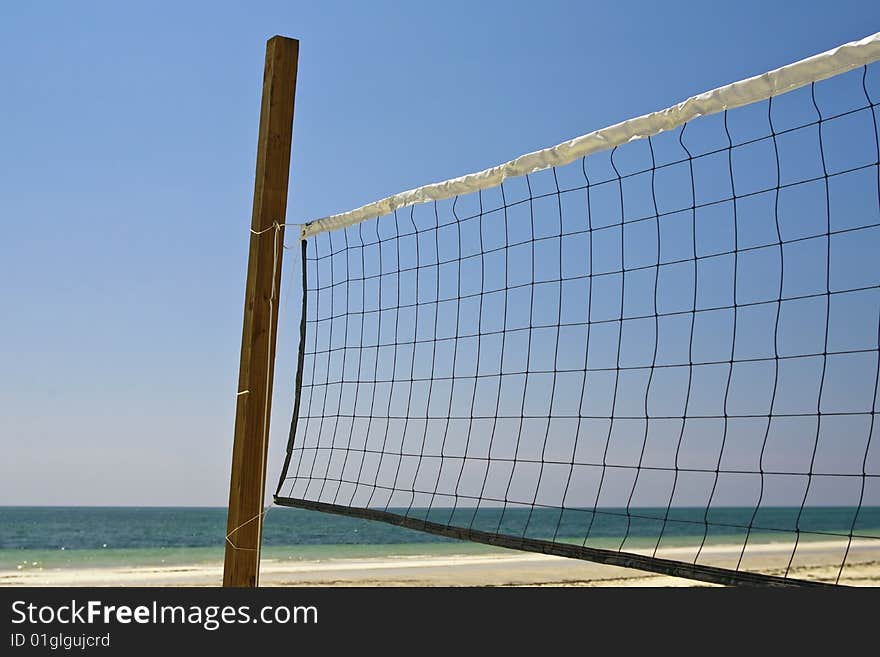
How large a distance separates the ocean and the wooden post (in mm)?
13209

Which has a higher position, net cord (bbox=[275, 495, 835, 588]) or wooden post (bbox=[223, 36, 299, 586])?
wooden post (bbox=[223, 36, 299, 586])

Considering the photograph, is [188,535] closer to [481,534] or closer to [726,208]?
[726,208]

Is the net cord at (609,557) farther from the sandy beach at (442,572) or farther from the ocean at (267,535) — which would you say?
the ocean at (267,535)

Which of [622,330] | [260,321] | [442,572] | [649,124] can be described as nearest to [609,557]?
[649,124]

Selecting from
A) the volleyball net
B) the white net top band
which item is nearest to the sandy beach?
the volleyball net

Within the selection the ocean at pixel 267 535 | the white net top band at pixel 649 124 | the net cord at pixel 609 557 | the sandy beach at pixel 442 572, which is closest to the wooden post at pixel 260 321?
the net cord at pixel 609 557

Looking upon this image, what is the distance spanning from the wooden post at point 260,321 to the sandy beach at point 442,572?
10.1 metres

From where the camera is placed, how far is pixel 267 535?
22.0 meters

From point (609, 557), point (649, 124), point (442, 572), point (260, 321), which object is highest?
point (649, 124)

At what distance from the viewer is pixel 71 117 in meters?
24.7

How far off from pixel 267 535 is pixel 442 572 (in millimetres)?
7499

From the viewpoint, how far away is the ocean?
19.5m

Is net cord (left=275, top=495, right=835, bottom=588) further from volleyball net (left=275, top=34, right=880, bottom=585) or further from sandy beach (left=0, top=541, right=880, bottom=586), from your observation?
sandy beach (left=0, top=541, right=880, bottom=586)

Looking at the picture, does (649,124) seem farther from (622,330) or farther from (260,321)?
(622,330)
